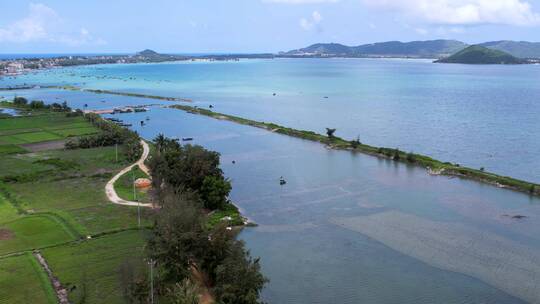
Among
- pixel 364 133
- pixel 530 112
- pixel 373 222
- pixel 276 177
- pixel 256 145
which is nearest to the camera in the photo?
pixel 373 222

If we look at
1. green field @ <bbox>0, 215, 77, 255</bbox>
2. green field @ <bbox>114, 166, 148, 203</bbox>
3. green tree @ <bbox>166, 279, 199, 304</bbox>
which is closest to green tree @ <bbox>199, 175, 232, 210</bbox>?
green field @ <bbox>114, 166, 148, 203</bbox>

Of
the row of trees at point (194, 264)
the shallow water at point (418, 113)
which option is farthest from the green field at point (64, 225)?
the shallow water at point (418, 113)

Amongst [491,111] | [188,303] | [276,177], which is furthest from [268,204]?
[491,111]

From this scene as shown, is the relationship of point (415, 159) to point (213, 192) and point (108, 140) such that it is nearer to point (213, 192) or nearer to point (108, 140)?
point (213, 192)

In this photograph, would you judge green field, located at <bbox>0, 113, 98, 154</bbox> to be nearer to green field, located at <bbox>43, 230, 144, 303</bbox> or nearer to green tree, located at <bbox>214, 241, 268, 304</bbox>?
green field, located at <bbox>43, 230, 144, 303</bbox>

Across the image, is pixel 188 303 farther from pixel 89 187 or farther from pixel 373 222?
pixel 89 187

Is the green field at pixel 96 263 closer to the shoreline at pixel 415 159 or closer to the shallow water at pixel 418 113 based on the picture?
the shoreline at pixel 415 159
